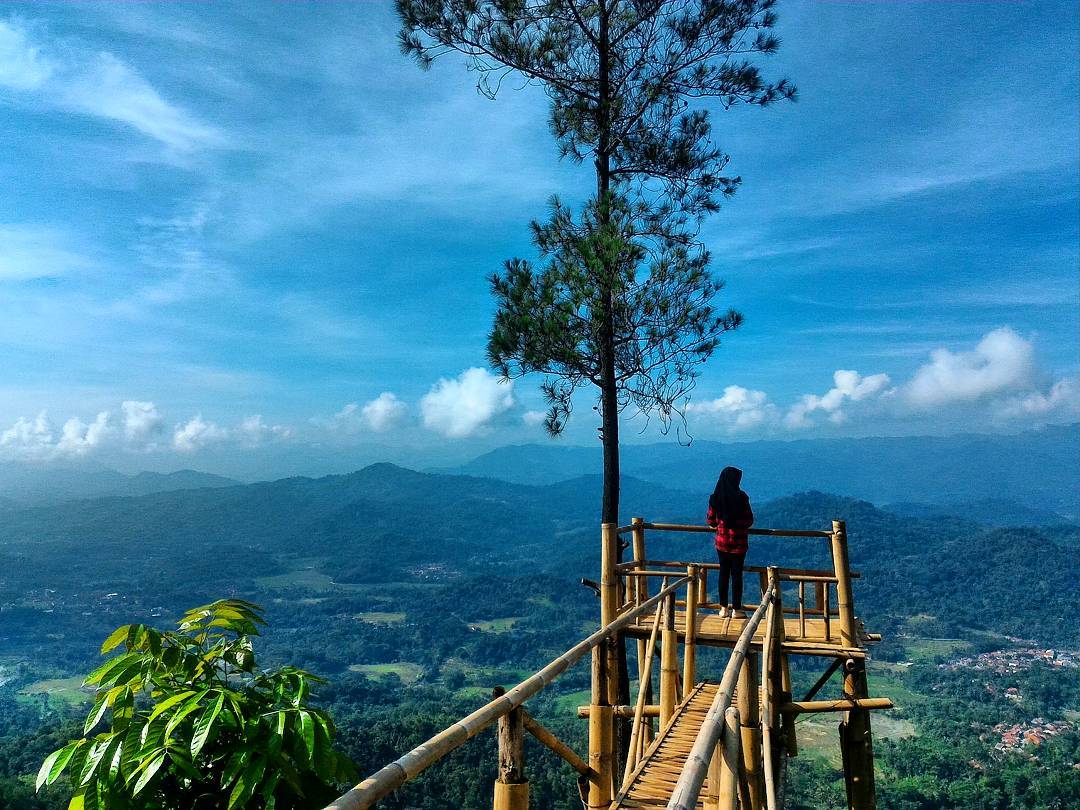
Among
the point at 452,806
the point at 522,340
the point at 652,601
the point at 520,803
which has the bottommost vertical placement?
the point at 452,806

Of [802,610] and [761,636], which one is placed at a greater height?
[802,610]

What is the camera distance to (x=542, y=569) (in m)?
195

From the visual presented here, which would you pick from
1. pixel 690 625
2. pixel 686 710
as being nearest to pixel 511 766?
pixel 686 710

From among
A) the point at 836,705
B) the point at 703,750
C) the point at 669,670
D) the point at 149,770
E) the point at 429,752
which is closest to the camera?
the point at 429,752

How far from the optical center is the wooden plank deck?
21.0 feet

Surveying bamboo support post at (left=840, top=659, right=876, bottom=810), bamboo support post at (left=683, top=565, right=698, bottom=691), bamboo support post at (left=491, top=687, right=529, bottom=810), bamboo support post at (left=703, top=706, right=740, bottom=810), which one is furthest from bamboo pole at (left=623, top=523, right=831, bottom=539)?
bamboo support post at (left=491, top=687, right=529, bottom=810)

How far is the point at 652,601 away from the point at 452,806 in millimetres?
23629

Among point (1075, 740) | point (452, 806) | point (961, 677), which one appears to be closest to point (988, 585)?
point (961, 677)

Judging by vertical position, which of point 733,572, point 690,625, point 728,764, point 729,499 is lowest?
point 690,625

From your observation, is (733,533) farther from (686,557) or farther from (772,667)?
(686,557)

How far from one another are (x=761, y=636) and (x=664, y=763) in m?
2.45

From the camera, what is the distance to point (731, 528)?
7.37 meters

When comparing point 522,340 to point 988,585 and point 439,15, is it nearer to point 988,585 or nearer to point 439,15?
point 439,15

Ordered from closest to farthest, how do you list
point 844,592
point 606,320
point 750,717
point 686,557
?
point 750,717
point 844,592
point 606,320
point 686,557
